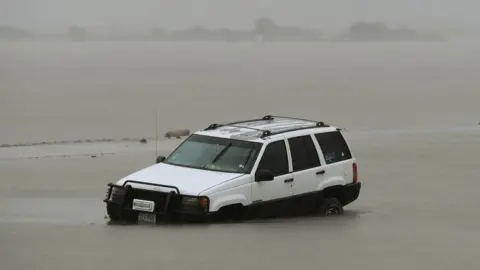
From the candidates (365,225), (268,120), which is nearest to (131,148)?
(268,120)

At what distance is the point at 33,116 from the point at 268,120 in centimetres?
2693

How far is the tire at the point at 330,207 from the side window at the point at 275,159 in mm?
852

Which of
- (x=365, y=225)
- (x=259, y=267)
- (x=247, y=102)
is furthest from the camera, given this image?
(x=247, y=102)

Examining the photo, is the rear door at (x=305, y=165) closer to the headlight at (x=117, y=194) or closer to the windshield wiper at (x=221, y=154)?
the windshield wiper at (x=221, y=154)

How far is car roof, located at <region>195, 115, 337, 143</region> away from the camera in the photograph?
14125mm

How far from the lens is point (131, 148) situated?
2683cm

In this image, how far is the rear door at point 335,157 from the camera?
47.9 feet

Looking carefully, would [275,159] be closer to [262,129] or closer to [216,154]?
[262,129]

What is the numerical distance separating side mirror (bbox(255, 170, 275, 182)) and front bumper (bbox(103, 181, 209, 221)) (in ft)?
3.29

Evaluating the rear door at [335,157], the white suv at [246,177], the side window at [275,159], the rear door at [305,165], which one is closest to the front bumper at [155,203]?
the white suv at [246,177]

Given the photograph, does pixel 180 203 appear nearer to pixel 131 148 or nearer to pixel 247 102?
pixel 131 148

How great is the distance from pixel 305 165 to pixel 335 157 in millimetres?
728

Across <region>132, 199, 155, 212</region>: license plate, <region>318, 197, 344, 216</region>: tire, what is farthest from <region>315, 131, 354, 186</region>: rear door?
<region>132, 199, 155, 212</region>: license plate

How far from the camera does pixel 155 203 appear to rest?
1288 centimetres
